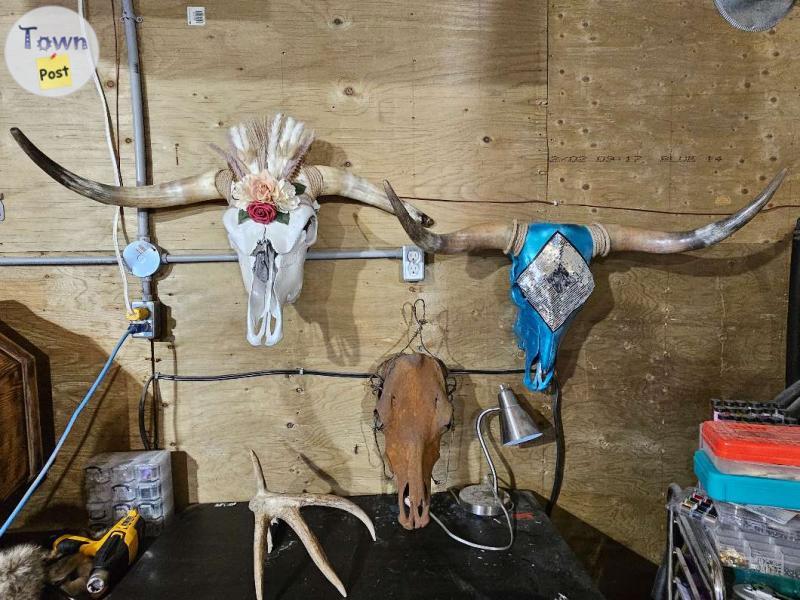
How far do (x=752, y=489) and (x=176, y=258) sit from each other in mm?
1943

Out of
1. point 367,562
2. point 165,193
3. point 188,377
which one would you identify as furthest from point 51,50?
point 367,562

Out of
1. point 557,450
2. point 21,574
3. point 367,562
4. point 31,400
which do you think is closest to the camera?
point 21,574

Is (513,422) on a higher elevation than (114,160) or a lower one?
lower

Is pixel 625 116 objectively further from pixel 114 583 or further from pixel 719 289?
pixel 114 583

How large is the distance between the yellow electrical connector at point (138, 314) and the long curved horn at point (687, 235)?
1625 millimetres

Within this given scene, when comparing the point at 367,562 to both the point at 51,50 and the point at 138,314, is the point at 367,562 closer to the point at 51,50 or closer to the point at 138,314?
the point at 138,314

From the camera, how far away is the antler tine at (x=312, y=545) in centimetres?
113

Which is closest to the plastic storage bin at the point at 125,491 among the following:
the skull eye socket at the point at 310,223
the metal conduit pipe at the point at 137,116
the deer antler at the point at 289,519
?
the deer antler at the point at 289,519

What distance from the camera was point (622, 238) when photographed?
1436mm

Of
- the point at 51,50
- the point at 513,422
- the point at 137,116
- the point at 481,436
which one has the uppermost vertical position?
the point at 51,50

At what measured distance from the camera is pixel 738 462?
1.19m

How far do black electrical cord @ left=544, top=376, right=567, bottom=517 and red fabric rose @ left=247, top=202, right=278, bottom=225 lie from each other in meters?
1.19

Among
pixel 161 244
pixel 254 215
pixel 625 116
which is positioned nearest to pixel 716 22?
pixel 625 116

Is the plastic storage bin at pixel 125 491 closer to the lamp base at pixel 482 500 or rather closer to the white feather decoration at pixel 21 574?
the white feather decoration at pixel 21 574
